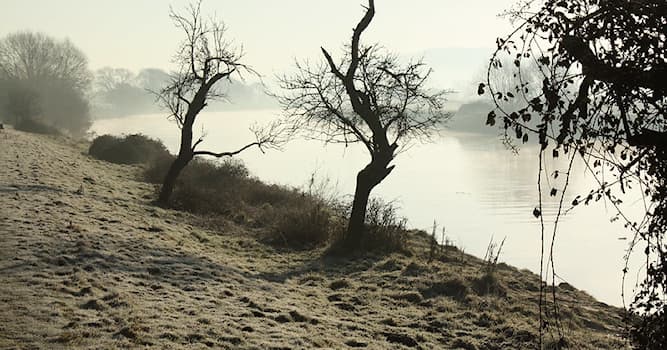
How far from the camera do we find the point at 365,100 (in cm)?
1482

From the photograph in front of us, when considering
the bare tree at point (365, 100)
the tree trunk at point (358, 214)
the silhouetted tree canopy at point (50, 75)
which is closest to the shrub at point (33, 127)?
the silhouetted tree canopy at point (50, 75)

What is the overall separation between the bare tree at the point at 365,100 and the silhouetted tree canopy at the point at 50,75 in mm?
49545

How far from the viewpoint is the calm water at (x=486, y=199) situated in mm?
22312

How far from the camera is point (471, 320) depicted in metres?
9.67

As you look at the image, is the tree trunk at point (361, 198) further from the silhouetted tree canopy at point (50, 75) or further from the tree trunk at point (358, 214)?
the silhouetted tree canopy at point (50, 75)

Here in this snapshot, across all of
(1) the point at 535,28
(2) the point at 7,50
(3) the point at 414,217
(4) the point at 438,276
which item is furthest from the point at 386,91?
(2) the point at 7,50

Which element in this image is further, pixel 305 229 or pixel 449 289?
pixel 305 229

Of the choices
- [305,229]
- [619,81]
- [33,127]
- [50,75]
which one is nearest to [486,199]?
[305,229]

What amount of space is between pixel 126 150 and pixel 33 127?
1566 cm

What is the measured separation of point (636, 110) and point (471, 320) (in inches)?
261

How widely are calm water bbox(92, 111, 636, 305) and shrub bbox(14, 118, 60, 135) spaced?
1522 centimetres

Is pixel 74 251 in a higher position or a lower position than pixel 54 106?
lower

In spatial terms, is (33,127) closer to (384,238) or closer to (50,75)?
(50,75)

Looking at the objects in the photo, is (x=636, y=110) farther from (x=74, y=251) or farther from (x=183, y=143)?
(x=183, y=143)
